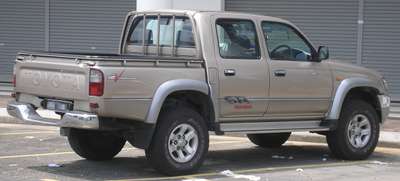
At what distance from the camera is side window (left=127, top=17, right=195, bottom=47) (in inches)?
267

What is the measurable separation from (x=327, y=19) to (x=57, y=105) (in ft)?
38.5

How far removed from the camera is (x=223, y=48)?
6777 mm

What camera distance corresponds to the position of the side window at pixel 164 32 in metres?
6.79

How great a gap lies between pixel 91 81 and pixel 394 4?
12462 millimetres

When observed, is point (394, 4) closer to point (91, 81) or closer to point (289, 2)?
point (289, 2)

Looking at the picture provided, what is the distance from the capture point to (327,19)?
1616 centimetres

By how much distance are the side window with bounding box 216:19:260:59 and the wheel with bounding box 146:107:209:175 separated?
1.02m

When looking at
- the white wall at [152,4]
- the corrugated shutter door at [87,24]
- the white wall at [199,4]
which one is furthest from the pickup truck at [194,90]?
the corrugated shutter door at [87,24]

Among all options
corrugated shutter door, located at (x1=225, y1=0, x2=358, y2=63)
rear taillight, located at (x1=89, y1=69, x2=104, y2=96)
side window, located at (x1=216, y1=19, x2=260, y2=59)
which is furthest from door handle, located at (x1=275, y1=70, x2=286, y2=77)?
corrugated shutter door, located at (x1=225, y1=0, x2=358, y2=63)

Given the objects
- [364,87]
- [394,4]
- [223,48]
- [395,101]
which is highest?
[394,4]

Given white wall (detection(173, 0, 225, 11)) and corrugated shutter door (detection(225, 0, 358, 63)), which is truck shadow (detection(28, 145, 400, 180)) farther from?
white wall (detection(173, 0, 225, 11))

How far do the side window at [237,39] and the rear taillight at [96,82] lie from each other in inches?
69.7

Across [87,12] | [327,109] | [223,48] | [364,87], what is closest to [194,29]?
[223,48]

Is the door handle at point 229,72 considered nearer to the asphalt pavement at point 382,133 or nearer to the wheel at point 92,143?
the wheel at point 92,143
